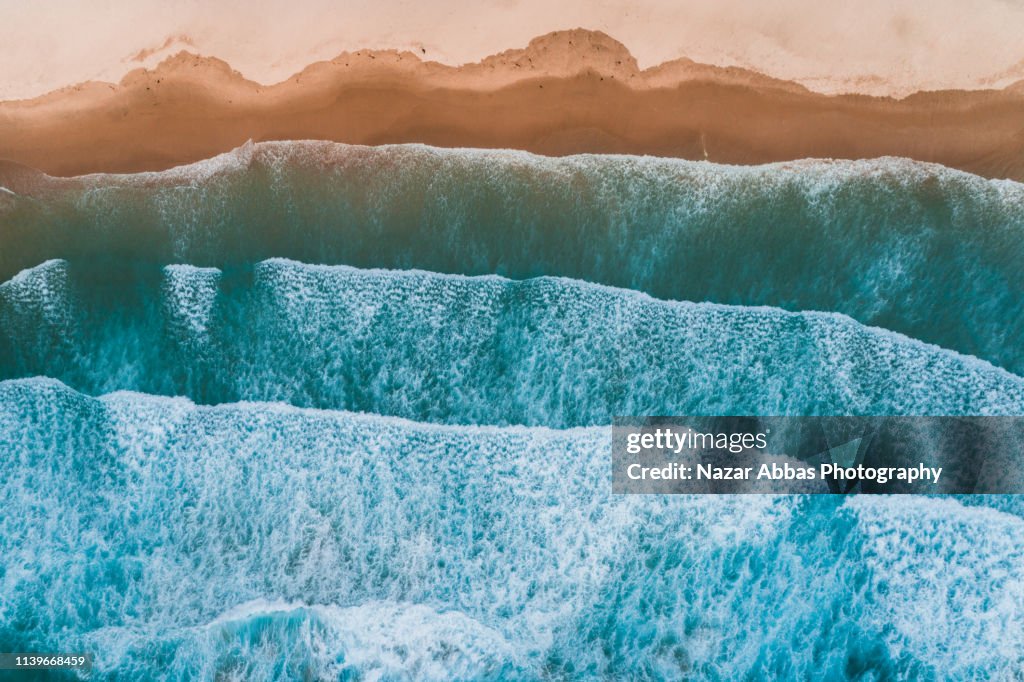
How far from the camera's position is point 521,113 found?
16.4 feet

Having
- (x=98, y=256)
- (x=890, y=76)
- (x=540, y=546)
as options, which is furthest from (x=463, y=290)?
(x=890, y=76)

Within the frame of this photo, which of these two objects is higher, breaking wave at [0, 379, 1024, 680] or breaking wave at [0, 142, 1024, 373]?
breaking wave at [0, 142, 1024, 373]

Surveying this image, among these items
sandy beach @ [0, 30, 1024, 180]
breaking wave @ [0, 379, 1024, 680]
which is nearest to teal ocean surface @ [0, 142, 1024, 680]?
breaking wave @ [0, 379, 1024, 680]

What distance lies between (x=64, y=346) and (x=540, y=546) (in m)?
3.29

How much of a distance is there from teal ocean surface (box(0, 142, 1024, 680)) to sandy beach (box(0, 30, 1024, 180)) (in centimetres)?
17

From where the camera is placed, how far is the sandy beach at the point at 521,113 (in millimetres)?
4891

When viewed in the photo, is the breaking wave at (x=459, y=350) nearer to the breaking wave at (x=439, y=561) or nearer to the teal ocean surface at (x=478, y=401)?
the teal ocean surface at (x=478, y=401)

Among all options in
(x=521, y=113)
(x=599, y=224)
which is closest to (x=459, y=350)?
(x=599, y=224)

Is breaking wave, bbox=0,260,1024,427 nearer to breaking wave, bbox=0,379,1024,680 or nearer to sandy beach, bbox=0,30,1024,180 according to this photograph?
breaking wave, bbox=0,379,1024,680

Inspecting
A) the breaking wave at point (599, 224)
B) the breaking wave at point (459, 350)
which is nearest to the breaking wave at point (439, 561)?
the breaking wave at point (459, 350)

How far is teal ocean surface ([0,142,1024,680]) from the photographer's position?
4.23 m

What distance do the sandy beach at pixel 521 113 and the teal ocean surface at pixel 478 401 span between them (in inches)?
6.8

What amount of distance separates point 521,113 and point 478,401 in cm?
196

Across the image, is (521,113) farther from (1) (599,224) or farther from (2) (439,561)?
(2) (439,561)
